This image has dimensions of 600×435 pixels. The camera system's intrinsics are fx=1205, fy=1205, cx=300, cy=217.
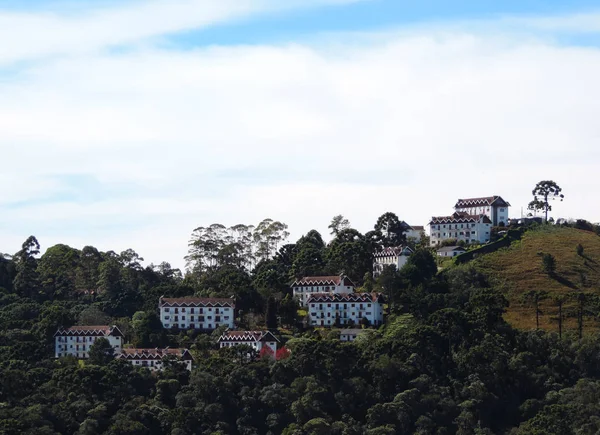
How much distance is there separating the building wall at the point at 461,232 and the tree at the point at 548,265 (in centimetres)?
1294

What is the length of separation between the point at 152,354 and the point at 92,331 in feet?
30.5

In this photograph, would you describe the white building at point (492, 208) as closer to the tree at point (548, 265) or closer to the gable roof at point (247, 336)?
the tree at point (548, 265)

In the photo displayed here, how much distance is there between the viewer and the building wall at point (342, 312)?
118 meters

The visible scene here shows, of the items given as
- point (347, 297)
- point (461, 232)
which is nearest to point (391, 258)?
point (461, 232)

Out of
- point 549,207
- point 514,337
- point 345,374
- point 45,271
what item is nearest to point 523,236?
point 549,207

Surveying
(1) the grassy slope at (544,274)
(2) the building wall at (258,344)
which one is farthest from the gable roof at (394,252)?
(2) the building wall at (258,344)

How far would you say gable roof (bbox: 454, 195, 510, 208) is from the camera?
474ft

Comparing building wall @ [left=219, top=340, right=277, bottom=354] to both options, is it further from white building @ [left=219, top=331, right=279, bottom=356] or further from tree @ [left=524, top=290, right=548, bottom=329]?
tree @ [left=524, top=290, right=548, bottom=329]

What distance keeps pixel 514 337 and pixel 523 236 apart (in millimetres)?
36494

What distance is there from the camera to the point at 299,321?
388 feet

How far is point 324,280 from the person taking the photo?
408ft

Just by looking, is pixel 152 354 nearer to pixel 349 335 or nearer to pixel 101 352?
pixel 101 352

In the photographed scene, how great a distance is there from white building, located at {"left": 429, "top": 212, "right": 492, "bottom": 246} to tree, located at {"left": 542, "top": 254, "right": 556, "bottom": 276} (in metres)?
12.9

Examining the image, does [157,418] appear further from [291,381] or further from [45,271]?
[45,271]
